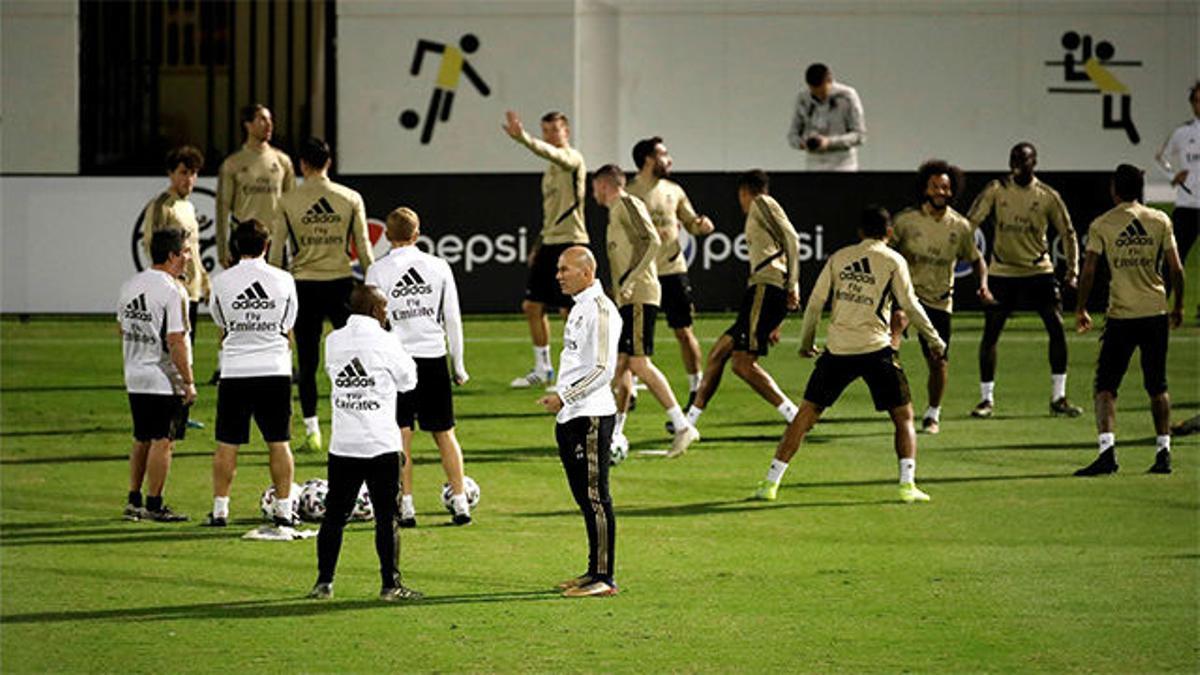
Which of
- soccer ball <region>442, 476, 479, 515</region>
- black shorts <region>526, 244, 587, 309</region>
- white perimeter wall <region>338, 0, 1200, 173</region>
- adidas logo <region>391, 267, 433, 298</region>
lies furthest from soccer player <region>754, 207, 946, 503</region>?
white perimeter wall <region>338, 0, 1200, 173</region>

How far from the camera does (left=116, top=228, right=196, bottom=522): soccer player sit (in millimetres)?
15500

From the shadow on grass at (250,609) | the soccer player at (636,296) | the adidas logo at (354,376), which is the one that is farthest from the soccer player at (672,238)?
the adidas logo at (354,376)

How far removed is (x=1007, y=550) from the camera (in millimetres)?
14703

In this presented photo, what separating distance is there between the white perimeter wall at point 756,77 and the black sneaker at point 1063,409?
563 inches

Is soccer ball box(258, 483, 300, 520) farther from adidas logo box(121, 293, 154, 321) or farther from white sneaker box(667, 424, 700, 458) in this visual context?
white sneaker box(667, 424, 700, 458)

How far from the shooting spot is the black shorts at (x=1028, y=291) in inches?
829

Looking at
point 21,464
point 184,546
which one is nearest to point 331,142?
point 21,464

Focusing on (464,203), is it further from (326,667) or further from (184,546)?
(326,667)

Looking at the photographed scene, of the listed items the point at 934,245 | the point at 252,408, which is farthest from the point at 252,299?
the point at 934,245

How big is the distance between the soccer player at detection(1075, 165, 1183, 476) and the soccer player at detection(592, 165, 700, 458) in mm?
3258

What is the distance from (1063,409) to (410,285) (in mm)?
7966

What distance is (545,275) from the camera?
22.1 m

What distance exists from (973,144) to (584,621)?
24.0 meters

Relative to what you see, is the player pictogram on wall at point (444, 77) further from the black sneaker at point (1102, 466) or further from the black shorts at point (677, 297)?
the black sneaker at point (1102, 466)
